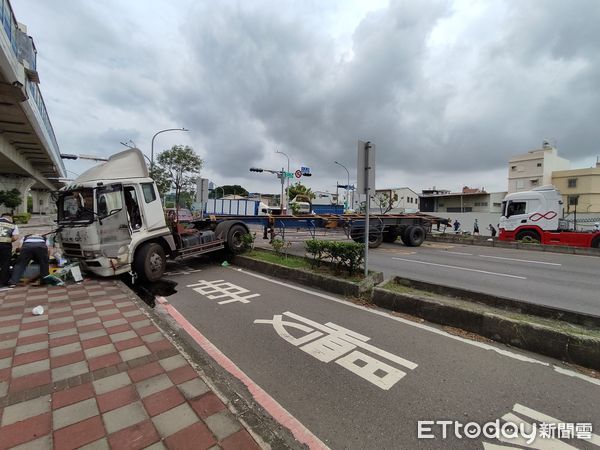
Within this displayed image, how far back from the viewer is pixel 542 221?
15.3 meters

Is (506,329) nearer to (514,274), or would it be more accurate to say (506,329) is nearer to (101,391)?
(101,391)

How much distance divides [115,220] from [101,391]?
4.74 m

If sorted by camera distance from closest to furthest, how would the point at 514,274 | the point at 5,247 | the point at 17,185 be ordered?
the point at 5,247 → the point at 514,274 → the point at 17,185

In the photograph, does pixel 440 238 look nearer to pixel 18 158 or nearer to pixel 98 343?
pixel 98 343

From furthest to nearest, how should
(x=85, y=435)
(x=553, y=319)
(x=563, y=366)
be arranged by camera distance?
(x=553, y=319) → (x=563, y=366) → (x=85, y=435)

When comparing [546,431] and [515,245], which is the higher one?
[515,245]

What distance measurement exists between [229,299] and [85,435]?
3610 mm

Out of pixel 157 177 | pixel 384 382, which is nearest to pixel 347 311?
pixel 384 382

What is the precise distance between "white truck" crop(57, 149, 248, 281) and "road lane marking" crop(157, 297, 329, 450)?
10.2 feet

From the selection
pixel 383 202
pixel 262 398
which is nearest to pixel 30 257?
pixel 262 398

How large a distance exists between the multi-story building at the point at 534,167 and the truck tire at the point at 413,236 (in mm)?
38145

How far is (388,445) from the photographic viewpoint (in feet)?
7.09

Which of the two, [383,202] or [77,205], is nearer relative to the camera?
[77,205]

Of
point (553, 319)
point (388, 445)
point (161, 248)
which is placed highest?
point (161, 248)
